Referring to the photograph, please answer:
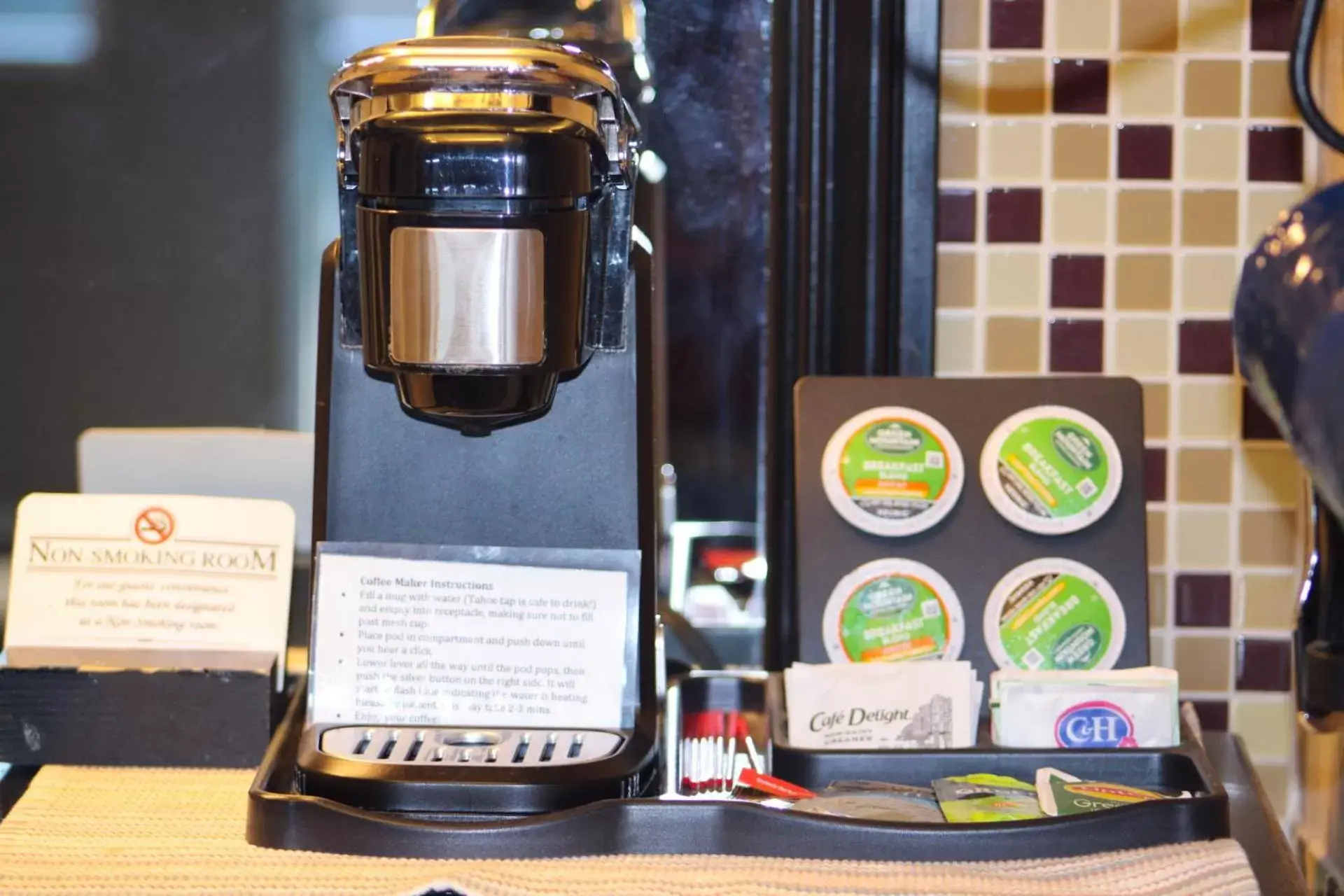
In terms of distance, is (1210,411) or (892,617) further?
(1210,411)

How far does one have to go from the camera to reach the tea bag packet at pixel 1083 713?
89 centimetres

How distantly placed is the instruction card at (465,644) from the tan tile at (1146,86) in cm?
70

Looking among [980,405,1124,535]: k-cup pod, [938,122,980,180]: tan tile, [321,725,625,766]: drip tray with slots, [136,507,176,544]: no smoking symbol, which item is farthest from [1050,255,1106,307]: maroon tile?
[136,507,176,544]: no smoking symbol

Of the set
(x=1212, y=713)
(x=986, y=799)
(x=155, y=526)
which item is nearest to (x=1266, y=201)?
(x=1212, y=713)

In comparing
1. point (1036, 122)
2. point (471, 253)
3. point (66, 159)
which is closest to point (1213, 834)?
point (471, 253)

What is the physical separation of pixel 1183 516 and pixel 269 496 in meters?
0.82

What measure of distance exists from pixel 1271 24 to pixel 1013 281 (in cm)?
31

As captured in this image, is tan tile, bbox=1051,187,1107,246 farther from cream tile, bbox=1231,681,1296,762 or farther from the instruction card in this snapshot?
the instruction card

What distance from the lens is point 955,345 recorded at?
1300 millimetres

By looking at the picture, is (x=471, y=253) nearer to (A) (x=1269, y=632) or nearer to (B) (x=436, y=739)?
(B) (x=436, y=739)

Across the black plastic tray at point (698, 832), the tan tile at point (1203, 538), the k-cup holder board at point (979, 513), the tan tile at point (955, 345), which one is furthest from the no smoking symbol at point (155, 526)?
the tan tile at point (1203, 538)

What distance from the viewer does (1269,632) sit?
4.33 ft

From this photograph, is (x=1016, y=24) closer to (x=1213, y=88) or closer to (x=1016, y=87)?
(x=1016, y=87)

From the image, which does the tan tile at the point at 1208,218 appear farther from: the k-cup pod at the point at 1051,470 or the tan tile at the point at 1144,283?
the k-cup pod at the point at 1051,470
